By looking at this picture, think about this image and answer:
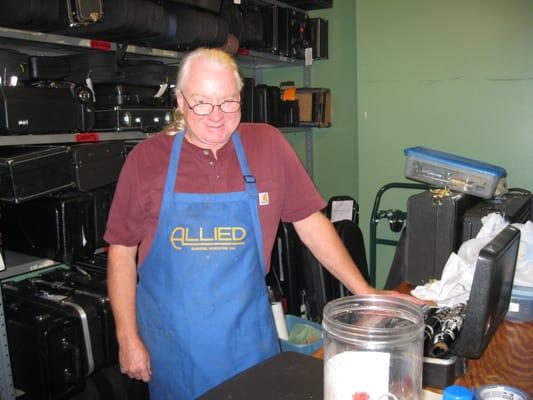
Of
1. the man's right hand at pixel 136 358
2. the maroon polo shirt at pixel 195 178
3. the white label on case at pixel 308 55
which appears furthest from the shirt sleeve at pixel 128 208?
the white label on case at pixel 308 55

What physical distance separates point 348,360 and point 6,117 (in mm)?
1530

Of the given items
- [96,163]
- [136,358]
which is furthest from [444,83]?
[136,358]

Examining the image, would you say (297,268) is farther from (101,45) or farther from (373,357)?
(373,357)

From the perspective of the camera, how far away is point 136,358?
143 centimetres

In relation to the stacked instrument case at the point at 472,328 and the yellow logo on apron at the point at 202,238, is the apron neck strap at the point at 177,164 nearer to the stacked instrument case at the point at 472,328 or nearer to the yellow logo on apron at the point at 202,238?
the yellow logo on apron at the point at 202,238

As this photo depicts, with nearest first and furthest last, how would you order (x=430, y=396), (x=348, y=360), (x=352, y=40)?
A: (x=348, y=360), (x=430, y=396), (x=352, y=40)

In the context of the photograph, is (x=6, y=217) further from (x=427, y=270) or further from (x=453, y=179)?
(x=453, y=179)

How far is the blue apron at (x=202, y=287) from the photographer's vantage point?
1387 millimetres

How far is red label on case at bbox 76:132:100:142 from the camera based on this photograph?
204 centimetres

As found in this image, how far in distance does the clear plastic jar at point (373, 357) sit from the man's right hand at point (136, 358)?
28.6 inches

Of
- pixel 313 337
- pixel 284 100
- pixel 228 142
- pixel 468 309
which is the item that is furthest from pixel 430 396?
pixel 284 100

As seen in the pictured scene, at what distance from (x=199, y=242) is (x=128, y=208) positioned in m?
0.25

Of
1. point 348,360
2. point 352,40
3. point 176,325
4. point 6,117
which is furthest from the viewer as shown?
point 352,40

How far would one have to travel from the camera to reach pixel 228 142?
1490 millimetres
